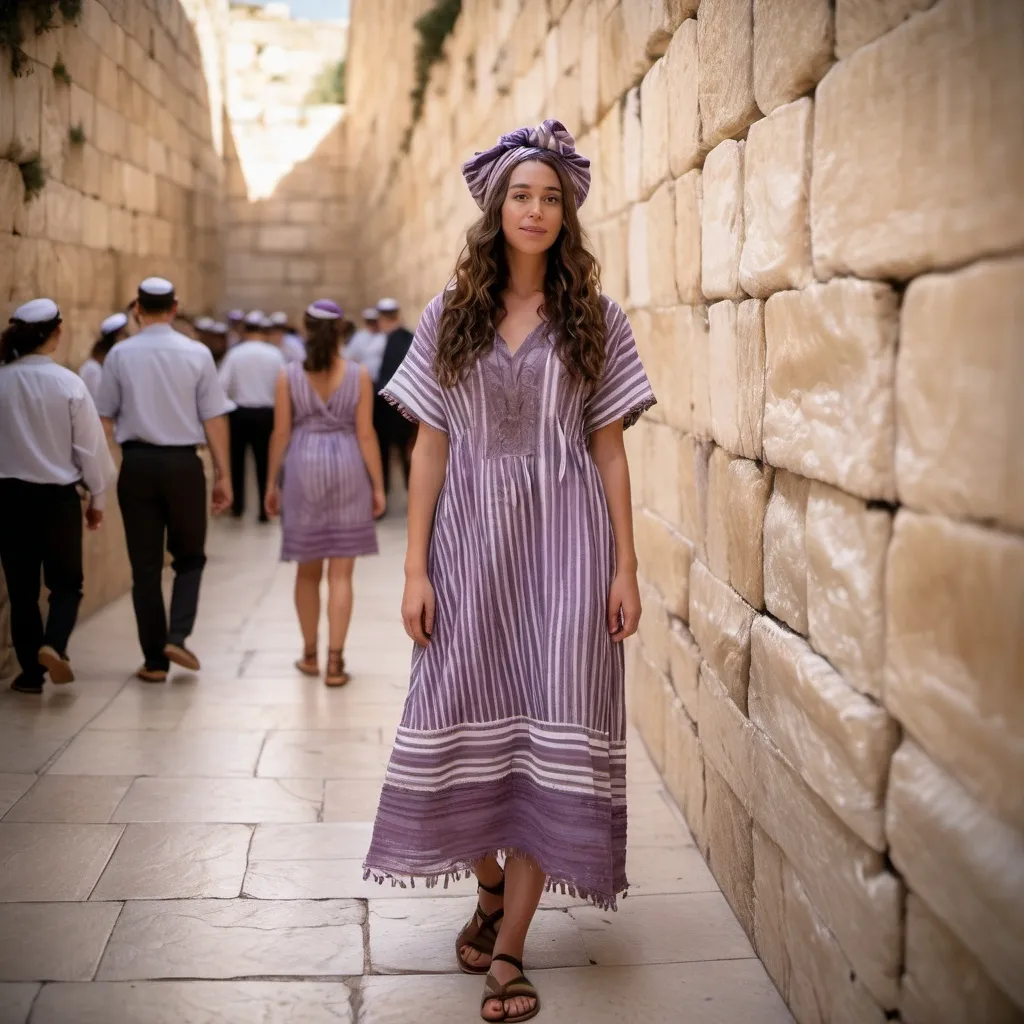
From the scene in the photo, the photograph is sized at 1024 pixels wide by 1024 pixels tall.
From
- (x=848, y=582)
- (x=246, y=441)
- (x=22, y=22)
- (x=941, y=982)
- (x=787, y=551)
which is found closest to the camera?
(x=941, y=982)

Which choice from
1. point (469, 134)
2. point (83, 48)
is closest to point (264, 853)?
point (83, 48)

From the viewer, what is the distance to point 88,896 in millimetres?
3463

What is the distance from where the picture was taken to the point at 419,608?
119 inches

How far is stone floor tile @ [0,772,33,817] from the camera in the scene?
13.7 ft

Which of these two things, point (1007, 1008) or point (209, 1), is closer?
point (1007, 1008)

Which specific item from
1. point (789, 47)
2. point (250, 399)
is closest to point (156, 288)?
point (789, 47)

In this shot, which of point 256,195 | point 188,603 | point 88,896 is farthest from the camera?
point 256,195

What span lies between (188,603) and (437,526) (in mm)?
3128

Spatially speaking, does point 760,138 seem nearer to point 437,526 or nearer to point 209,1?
point 437,526

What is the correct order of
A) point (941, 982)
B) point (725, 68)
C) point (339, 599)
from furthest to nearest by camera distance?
point (339, 599) < point (725, 68) < point (941, 982)

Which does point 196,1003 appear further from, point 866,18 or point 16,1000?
point 866,18

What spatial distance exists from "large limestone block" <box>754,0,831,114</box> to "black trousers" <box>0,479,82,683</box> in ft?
11.4

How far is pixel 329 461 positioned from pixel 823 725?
355cm

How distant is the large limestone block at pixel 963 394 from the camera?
178 centimetres
